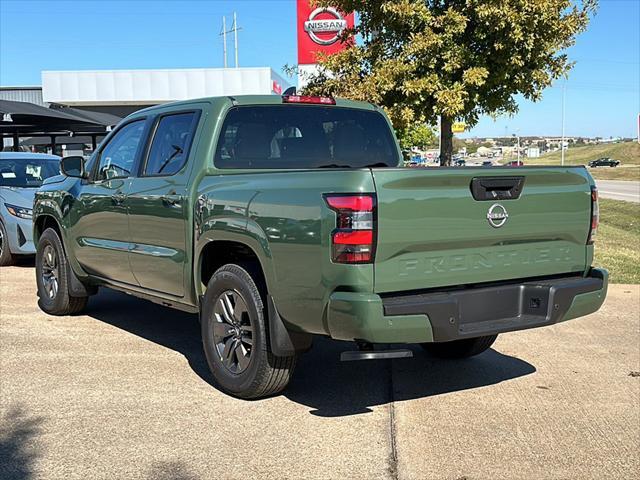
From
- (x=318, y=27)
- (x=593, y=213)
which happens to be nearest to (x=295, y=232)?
(x=593, y=213)

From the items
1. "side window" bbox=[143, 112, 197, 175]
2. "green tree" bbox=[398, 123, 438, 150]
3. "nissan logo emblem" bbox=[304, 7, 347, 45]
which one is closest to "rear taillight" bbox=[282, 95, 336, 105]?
"side window" bbox=[143, 112, 197, 175]

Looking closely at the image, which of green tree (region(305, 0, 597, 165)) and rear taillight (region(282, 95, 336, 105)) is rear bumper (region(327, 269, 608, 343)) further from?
green tree (region(305, 0, 597, 165))

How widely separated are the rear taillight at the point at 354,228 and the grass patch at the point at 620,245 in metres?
6.29

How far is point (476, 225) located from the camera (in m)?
3.85

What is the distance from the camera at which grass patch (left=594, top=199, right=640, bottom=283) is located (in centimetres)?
936

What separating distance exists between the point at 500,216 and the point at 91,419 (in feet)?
8.74

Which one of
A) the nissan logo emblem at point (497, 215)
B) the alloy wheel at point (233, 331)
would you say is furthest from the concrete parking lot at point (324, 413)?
the nissan logo emblem at point (497, 215)

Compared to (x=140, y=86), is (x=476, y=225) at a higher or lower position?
lower

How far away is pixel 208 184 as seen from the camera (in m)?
4.53

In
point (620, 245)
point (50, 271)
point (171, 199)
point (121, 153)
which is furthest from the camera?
point (620, 245)

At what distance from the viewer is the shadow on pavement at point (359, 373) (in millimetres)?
4539

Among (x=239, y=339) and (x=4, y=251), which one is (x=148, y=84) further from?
(x=239, y=339)

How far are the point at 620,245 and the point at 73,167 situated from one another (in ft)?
31.7

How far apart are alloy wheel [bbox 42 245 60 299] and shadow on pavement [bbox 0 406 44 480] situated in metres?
2.61
